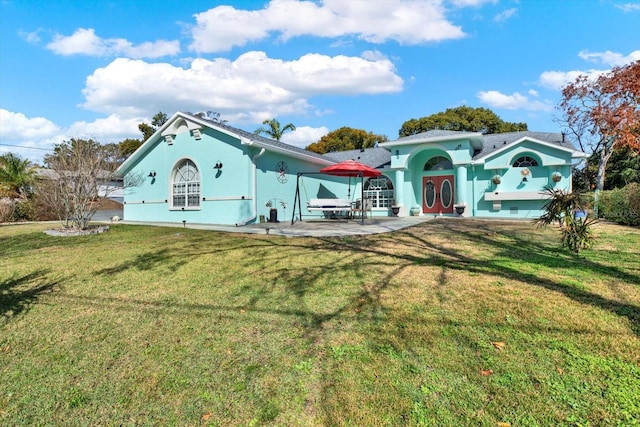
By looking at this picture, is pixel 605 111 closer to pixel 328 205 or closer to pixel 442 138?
pixel 442 138

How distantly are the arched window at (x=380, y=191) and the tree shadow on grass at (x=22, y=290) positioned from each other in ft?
54.0

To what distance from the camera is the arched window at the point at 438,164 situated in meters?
18.0

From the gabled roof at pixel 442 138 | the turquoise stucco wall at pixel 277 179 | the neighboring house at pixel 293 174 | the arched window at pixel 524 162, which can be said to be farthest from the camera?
the gabled roof at pixel 442 138

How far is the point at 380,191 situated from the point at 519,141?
24.2 feet

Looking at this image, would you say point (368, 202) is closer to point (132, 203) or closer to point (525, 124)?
point (132, 203)

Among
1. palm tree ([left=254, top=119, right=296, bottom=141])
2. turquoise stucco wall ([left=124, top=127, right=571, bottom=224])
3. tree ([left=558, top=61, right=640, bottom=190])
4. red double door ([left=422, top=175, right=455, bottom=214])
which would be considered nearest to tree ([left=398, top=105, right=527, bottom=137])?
tree ([left=558, top=61, right=640, bottom=190])

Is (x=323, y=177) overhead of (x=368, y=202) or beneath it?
overhead

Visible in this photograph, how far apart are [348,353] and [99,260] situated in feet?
18.0

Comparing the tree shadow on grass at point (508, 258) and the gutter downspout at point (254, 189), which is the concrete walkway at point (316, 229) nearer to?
the gutter downspout at point (254, 189)

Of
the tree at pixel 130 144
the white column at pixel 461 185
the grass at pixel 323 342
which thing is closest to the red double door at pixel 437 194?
the white column at pixel 461 185

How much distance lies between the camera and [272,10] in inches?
480

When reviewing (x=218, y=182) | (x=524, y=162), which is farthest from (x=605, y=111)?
(x=218, y=182)

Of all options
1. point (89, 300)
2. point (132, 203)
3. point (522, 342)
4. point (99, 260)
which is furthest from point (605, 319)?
point (132, 203)

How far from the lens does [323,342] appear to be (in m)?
3.17
